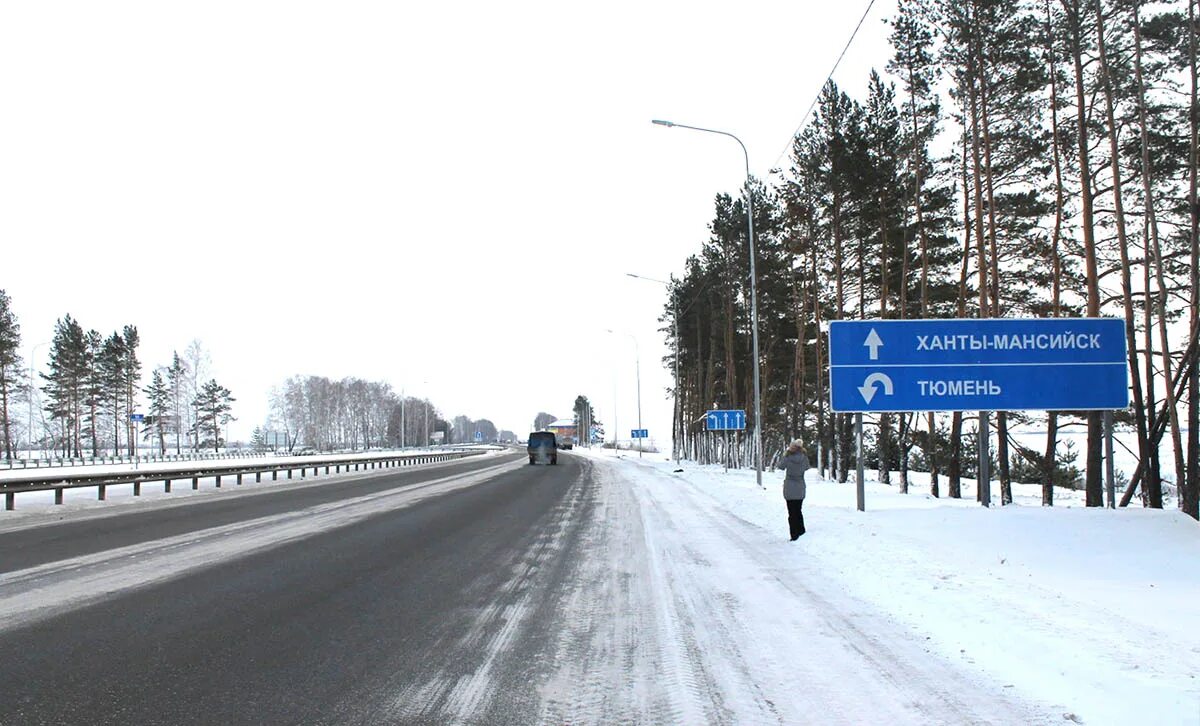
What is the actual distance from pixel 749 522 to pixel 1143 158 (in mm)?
12916

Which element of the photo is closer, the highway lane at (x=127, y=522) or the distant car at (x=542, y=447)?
the highway lane at (x=127, y=522)

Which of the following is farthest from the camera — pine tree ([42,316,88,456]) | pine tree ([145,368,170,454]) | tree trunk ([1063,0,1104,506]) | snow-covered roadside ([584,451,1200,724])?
pine tree ([145,368,170,454])

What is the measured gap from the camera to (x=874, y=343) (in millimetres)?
17953

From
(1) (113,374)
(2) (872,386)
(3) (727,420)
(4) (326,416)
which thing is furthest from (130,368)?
(2) (872,386)

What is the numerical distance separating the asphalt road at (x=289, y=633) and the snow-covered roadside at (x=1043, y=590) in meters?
3.47

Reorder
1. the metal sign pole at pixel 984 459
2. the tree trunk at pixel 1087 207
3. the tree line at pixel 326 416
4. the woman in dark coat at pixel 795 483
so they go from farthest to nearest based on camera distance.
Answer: the tree line at pixel 326 416 → the tree trunk at pixel 1087 207 → the metal sign pole at pixel 984 459 → the woman in dark coat at pixel 795 483

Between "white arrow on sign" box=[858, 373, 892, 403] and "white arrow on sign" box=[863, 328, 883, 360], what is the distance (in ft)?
0.45

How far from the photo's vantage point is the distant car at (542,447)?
58.6 meters

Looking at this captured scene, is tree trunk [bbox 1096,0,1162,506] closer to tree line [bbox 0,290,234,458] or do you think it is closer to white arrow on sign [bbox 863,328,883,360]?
white arrow on sign [bbox 863,328,883,360]

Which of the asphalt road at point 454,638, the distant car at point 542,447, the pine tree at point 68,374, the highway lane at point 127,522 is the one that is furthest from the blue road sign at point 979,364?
the pine tree at point 68,374

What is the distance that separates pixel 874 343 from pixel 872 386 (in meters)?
0.98

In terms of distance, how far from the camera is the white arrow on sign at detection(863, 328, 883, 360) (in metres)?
17.9

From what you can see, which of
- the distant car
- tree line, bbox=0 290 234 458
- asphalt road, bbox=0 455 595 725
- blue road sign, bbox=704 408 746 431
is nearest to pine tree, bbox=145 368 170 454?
tree line, bbox=0 290 234 458

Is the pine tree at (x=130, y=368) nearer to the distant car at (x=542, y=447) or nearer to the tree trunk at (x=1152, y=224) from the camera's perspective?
the distant car at (x=542, y=447)
